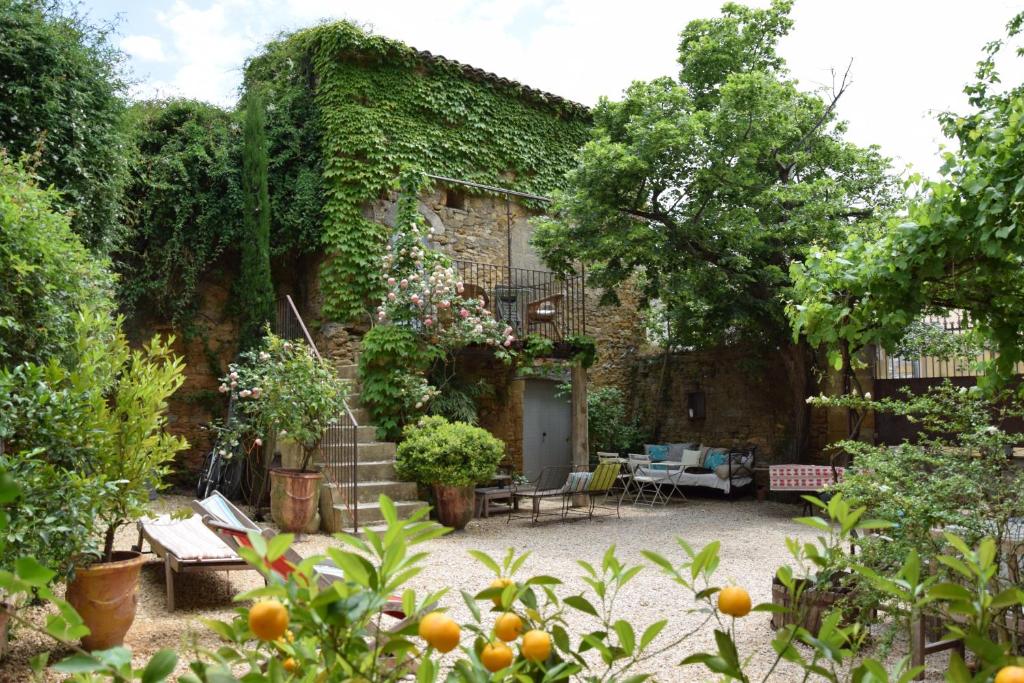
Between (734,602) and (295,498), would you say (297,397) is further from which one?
(734,602)

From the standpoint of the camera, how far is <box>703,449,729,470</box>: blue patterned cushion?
38.5 feet

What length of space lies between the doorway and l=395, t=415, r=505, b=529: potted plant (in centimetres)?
332

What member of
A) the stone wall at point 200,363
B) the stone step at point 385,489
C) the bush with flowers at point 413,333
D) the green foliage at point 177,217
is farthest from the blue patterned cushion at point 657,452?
the green foliage at point 177,217

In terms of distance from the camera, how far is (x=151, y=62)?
32.8 ft

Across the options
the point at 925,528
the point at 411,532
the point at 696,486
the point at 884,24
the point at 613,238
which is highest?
the point at 884,24

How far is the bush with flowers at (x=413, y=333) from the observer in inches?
364

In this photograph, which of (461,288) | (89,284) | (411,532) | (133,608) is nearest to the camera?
(411,532)

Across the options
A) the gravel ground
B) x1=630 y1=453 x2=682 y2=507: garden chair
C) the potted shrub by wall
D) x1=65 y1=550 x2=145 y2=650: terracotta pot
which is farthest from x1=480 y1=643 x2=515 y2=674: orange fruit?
x1=630 y1=453 x2=682 y2=507: garden chair

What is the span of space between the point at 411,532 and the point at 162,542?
17.1 feet

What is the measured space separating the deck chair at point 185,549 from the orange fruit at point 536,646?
413cm

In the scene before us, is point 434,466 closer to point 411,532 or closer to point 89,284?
point 89,284

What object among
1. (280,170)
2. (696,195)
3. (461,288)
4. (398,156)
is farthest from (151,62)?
(696,195)

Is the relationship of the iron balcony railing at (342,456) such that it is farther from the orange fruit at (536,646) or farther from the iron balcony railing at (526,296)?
the orange fruit at (536,646)

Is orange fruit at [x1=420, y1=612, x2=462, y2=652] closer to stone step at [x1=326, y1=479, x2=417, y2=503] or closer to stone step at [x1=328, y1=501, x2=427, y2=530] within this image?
stone step at [x1=328, y1=501, x2=427, y2=530]
